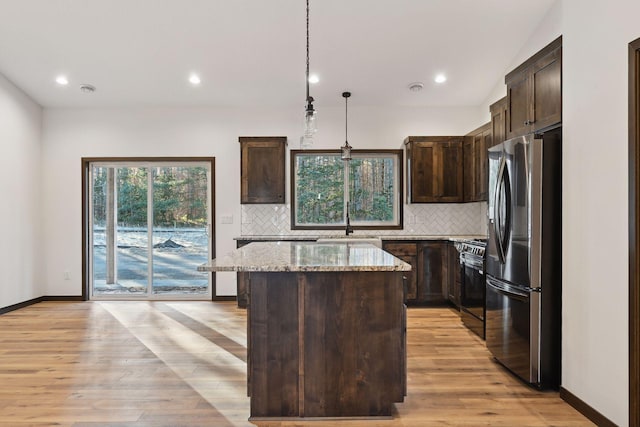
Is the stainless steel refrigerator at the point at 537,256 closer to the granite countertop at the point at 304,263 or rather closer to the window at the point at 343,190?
the granite countertop at the point at 304,263

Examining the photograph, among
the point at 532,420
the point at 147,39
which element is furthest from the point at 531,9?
the point at 147,39

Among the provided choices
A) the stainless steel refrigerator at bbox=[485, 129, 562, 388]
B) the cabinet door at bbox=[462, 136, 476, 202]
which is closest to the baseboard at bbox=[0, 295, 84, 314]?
the cabinet door at bbox=[462, 136, 476, 202]

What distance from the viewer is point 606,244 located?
7.52 ft

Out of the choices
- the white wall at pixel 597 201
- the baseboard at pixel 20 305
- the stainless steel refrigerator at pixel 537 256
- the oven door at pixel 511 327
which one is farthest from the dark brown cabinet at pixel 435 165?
the baseboard at pixel 20 305

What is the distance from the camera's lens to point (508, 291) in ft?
9.84

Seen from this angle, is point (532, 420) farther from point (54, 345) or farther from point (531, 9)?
point (54, 345)

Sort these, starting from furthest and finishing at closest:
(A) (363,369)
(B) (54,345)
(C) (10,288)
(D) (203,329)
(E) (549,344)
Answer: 1. (C) (10,288)
2. (D) (203,329)
3. (B) (54,345)
4. (E) (549,344)
5. (A) (363,369)

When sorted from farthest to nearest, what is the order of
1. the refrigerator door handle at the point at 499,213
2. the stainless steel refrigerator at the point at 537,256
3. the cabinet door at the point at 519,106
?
the cabinet door at the point at 519,106, the refrigerator door handle at the point at 499,213, the stainless steel refrigerator at the point at 537,256

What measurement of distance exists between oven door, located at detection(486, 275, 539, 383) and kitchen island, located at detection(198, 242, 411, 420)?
1058 millimetres

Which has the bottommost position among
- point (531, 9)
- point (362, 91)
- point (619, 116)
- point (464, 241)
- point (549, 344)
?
point (549, 344)

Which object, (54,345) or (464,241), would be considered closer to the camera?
(54,345)

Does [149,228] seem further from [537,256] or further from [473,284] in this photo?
[537,256]

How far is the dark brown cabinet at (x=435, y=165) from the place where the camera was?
5.29 metres

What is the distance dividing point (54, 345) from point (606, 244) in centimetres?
435
